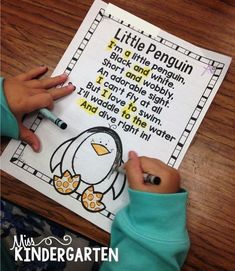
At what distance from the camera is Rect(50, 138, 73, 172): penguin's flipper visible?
2.21 ft

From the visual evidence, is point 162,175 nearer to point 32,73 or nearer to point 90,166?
point 90,166

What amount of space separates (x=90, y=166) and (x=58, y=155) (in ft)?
0.18

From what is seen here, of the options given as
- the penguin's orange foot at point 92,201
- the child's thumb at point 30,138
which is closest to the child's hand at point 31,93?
the child's thumb at point 30,138

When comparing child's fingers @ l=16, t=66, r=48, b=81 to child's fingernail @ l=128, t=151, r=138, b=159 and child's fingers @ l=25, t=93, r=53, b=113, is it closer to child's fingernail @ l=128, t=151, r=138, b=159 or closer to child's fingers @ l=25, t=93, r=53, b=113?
child's fingers @ l=25, t=93, r=53, b=113

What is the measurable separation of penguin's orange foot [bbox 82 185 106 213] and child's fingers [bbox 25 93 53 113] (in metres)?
A: 0.15

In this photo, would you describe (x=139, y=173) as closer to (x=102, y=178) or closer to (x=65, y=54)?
(x=102, y=178)

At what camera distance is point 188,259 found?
649 mm

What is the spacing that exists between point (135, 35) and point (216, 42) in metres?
0.13

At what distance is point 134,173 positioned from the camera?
0.64 meters

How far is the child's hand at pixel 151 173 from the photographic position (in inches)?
25.1

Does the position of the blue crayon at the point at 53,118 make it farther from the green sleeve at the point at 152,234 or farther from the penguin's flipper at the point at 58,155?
the green sleeve at the point at 152,234

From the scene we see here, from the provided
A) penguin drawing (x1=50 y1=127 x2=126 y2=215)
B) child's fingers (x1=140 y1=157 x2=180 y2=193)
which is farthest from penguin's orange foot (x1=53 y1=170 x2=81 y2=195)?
child's fingers (x1=140 y1=157 x2=180 y2=193)

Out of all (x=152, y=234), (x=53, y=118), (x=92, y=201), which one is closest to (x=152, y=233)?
(x=152, y=234)

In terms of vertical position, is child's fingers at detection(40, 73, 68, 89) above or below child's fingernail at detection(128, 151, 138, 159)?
above
